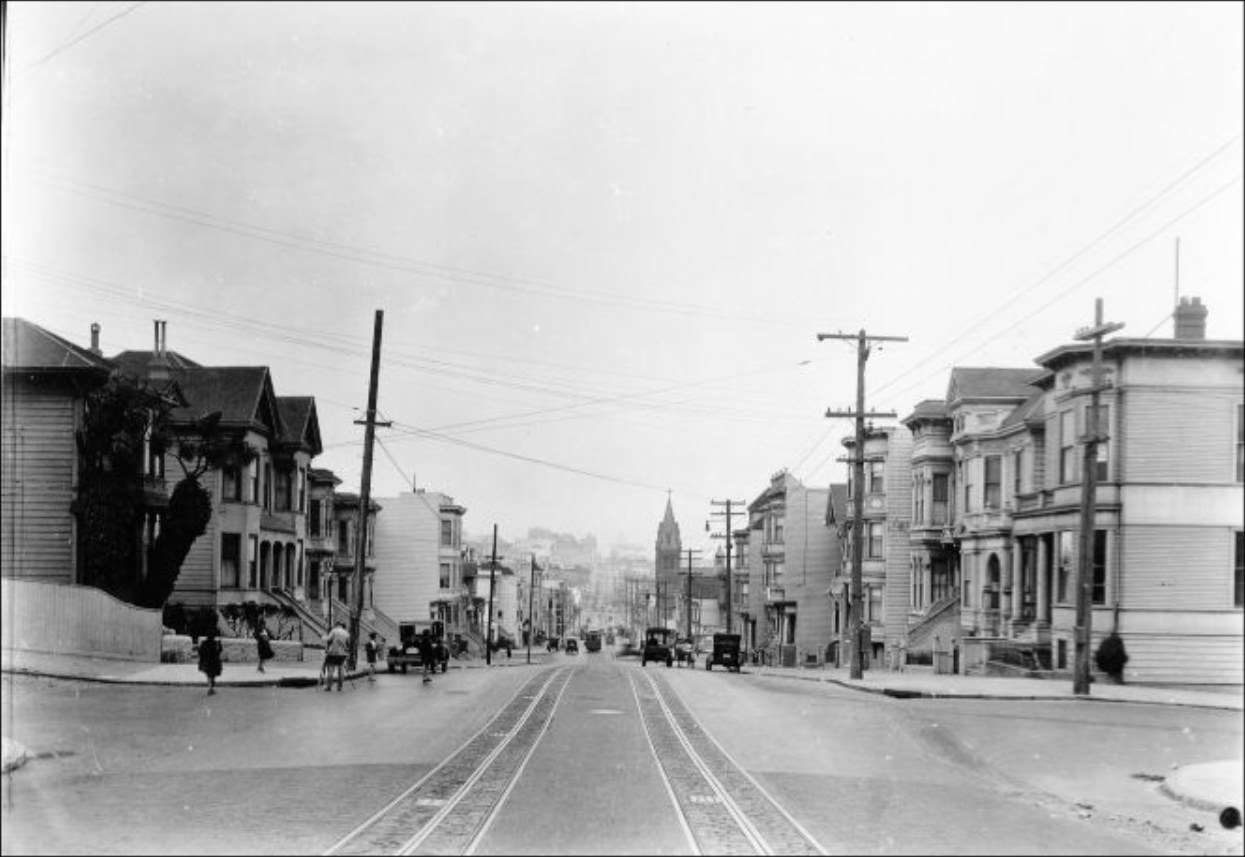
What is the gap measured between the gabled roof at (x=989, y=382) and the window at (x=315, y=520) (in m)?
32.3

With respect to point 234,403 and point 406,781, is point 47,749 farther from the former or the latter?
point 234,403

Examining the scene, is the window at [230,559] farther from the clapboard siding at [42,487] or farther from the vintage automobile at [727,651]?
the vintage automobile at [727,651]

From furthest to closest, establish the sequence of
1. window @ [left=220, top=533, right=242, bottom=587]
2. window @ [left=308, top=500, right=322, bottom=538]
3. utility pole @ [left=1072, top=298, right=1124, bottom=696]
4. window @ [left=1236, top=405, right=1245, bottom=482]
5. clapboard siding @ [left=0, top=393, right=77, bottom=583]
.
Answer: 1. window @ [left=308, top=500, right=322, bottom=538]
2. window @ [left=220, top=533, right=242, bottom=587]
3. clapboard siding @ [left=0, top=393, right=77, bottom=583]
4. window @ [left=1236, top=405, right=1245, bottom=482]
5. utility pole @ [left=1072, top=298, right=1124, bottom=696]

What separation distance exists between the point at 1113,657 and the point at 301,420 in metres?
36.1

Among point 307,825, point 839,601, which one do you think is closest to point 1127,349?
point 307,825

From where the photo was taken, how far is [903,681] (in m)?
36.7

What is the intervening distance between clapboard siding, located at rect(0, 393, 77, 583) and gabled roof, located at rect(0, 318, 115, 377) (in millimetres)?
723

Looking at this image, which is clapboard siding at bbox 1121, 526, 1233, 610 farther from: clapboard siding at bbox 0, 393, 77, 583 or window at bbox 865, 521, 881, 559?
window at bbox 865, 521, 881, 559

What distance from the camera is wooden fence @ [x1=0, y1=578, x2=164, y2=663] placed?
3162 cm

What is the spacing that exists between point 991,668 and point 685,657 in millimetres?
40104


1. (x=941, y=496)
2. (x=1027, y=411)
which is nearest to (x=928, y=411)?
(x=941, y=496)

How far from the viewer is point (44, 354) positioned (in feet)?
123

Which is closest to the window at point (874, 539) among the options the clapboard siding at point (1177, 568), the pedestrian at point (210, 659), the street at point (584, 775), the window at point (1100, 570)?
the window at point (1100, 570)

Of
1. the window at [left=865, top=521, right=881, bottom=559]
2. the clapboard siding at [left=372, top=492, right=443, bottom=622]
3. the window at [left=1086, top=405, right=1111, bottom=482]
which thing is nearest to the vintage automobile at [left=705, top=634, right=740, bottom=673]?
the window at [left=865, top=521, right=881, bottom=559]
